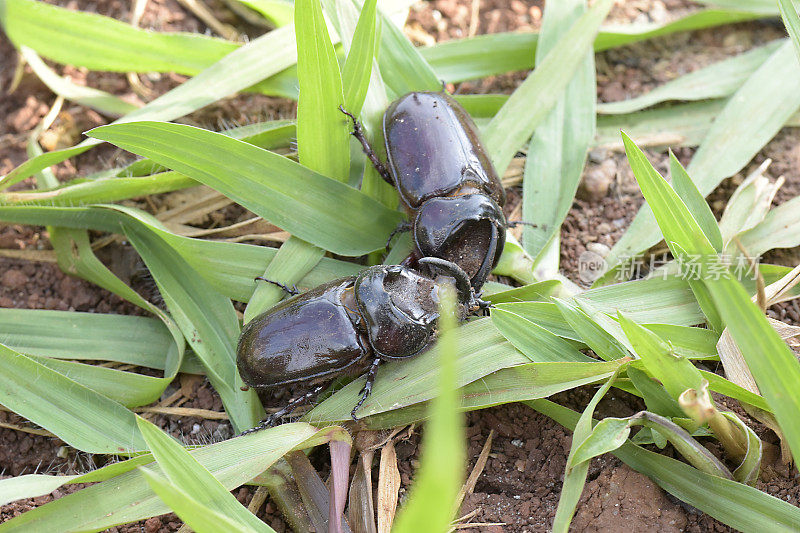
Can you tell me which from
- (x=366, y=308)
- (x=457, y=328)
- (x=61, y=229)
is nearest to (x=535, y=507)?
(x=457, y=328)

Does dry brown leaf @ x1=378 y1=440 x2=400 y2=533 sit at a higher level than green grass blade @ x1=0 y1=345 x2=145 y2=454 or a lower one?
higher

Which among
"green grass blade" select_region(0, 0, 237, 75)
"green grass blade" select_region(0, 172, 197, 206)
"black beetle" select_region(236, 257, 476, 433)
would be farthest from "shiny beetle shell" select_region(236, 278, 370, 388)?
"green grass blade" select_region(0, 0, 237, 75)

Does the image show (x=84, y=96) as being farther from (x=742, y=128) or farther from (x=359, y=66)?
(x=742, y=128)

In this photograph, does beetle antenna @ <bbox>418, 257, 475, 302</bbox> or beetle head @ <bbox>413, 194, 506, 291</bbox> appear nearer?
beetle antenna @ <bbox>418, 257, 475, 302</bbox>

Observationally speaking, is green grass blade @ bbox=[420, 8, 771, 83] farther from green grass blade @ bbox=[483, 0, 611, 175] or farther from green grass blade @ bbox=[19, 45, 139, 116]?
green grass blade @ bbox=[19, 45, 139, 116]

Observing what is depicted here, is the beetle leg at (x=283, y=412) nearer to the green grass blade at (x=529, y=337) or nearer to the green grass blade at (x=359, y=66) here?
the green grass blade at (x=529, y=337)

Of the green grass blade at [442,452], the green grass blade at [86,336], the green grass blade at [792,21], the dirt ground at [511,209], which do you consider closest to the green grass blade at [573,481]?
the dirt ground at [511,209]

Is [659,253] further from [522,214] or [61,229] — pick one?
[61,229]
